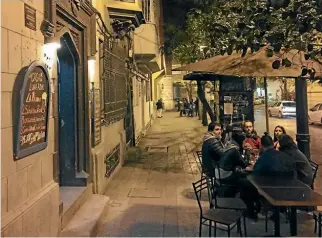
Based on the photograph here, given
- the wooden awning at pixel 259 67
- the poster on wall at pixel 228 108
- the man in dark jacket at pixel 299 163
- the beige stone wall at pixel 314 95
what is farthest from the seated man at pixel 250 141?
the beige stone wall at pixel 314 95

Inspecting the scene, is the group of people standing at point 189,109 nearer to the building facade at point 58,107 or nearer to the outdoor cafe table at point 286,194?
the building facade at point 58,107

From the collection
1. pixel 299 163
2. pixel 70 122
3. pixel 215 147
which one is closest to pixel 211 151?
pixel 215 147

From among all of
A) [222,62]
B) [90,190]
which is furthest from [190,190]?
[222,62]

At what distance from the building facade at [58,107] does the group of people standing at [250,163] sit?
2.25 m

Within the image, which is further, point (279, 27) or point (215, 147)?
point (215, 147)

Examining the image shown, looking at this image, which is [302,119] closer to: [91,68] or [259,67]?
[259,67]

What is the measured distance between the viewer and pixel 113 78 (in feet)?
30.6

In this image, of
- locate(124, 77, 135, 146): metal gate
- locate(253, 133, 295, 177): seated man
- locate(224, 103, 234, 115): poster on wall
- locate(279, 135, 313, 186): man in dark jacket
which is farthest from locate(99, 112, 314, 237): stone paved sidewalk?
locate(224, 103, 234, 115): poster on wall

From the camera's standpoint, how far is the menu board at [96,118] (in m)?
6.90

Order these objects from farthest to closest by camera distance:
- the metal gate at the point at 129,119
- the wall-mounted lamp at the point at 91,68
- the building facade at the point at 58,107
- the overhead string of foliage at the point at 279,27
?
the metal gate at the point at 129,119, the wall-mounted lamp at the point at 91,68, the overhead string of foliage at the point at 279,27, the building facade at the point at 58,107

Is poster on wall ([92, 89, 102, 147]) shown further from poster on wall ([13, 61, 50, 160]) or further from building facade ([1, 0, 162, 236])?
poster on wall ([13, 61, 50, 160])

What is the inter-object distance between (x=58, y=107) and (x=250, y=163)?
3.46 metres

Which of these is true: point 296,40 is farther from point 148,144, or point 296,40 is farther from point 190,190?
point 148,144

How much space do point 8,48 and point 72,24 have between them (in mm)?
2798
